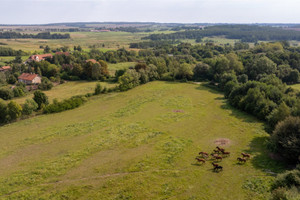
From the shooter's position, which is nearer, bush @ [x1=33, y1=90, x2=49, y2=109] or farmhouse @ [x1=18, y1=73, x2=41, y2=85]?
bush @ [x1=33, y1=90, x2=49, y2=109]

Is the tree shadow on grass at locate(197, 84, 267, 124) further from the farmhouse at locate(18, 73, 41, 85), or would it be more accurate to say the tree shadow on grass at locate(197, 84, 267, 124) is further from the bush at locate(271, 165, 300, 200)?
the farmhouse at locate(18, 73, 41, 85)

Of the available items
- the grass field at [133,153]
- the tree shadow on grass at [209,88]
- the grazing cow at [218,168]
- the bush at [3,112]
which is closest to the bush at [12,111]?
the bush at [3,112]

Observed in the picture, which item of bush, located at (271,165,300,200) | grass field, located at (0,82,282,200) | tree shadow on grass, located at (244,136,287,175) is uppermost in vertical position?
bush, located at (271,165,300,200)

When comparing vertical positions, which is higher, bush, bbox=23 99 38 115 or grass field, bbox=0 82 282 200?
bush, bbox=23 99 38 115

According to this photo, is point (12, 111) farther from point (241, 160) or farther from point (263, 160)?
point (263, 160)

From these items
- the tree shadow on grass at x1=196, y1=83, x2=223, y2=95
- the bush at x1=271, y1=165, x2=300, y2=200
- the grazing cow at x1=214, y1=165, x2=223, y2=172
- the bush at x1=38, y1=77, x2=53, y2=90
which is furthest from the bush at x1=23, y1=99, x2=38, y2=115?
the bush at x1=271, y1=165, x2=300, y2=200

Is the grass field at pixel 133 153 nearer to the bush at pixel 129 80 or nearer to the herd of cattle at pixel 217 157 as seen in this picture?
the herd of cattle at pixel 217 157

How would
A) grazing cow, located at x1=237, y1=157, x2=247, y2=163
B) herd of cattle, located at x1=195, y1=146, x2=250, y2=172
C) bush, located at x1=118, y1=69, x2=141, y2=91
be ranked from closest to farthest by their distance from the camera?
herd of cattle, located at x1=195, y1=146, x2=250, y2=172 → grazing cow, located at x1=237, y1=157, x2=247, y2=163 → bush, located at x1=118, y1=69, x2=141, y2=91

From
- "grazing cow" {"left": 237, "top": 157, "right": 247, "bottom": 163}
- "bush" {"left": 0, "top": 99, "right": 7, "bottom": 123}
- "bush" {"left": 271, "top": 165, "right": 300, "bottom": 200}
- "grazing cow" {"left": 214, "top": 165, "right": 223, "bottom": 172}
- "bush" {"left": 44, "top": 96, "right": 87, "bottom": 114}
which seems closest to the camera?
"bush" {"left": 271, "top": 165, "right": 300, "bottom": 200}
